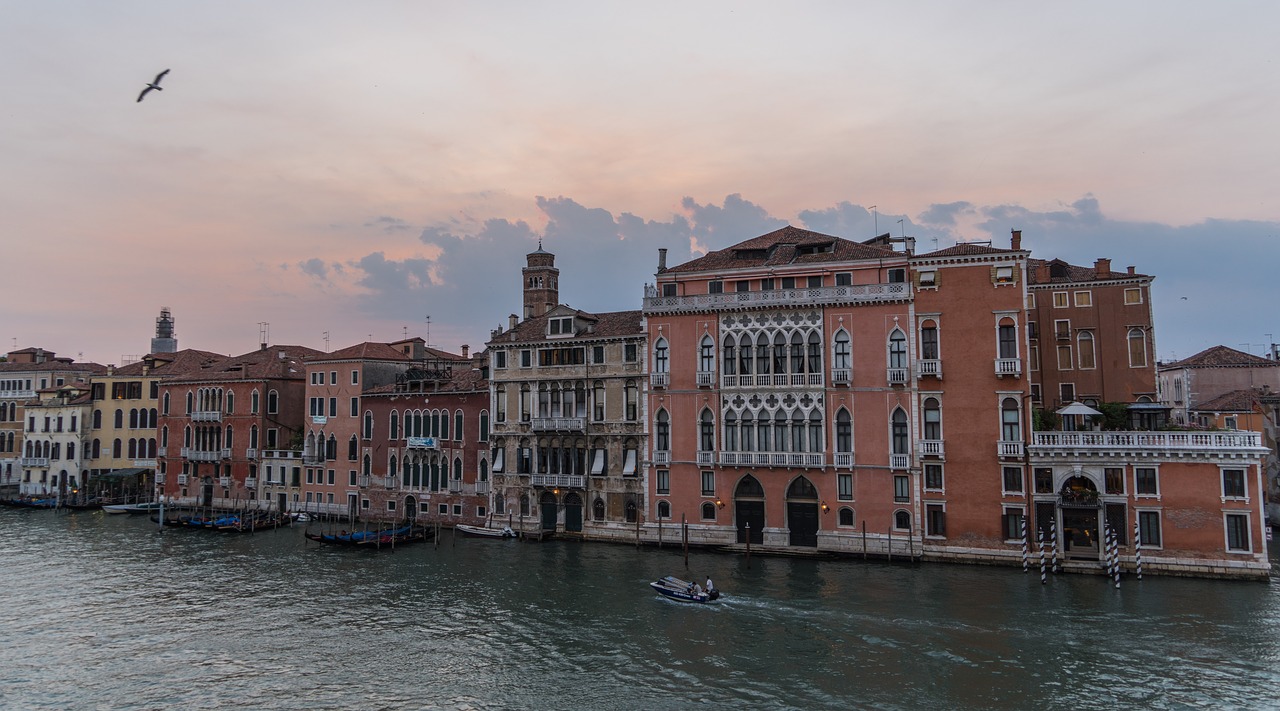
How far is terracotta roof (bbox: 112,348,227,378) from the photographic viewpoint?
197 feet

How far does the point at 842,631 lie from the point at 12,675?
2398cm

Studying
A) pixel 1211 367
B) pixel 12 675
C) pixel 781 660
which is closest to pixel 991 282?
pixel 781 660

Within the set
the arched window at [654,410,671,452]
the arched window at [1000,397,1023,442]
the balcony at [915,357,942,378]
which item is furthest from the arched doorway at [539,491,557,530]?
the arched window at [1000,397,1023,442]

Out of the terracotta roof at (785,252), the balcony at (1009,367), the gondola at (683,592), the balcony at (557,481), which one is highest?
the terracotta roof at (785,252)

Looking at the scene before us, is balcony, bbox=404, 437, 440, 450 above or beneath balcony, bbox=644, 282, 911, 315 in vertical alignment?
beneath

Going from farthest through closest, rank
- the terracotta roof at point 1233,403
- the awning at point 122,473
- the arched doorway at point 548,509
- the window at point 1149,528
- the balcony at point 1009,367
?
the awning at point 122,473 → the terracotta roof at point 1233,403 → the arched doorway at point 548,509 → the balcony at point 1009,367 → the window at point 1149,528

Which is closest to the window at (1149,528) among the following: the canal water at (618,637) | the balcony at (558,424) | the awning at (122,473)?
the canal water at (618,637)

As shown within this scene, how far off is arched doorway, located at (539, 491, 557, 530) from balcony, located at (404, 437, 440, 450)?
782 centimetres

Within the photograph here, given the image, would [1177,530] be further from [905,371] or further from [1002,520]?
[905,371]

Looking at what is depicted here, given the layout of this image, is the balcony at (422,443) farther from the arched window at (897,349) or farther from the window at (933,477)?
the window at (933,477)

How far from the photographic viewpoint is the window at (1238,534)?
Answer: 100.0 feet

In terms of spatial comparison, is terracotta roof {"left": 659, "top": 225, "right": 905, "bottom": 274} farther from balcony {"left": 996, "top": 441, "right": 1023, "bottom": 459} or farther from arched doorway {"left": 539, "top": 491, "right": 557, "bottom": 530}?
arched doorway {"left": 539, "top": 491, "right": 557, "bottom": 530}

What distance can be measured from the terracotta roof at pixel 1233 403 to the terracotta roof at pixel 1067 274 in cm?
1119

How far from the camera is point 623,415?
40.7 metres
